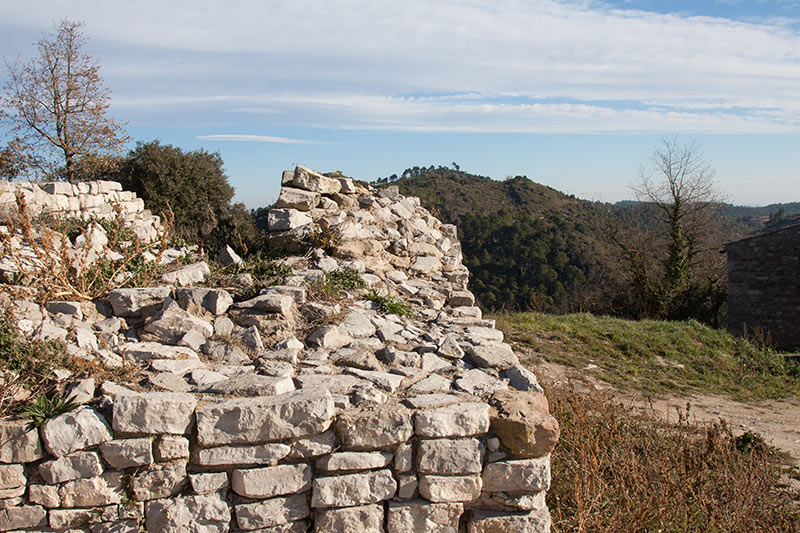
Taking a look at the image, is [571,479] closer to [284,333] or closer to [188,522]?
[284,333]

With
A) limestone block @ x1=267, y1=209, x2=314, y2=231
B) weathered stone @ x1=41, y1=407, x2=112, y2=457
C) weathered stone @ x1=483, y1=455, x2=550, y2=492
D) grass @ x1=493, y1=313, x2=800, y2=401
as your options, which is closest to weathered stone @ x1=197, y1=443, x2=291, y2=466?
weathered stone @ x1=41, y1=407, x2=112, y2=457

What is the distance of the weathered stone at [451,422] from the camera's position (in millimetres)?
2924

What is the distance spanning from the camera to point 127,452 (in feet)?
8.95

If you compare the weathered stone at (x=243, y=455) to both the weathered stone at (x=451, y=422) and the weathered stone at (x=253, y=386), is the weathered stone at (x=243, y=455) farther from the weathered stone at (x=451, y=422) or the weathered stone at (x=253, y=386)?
the weathered stone at (x=451, y=422)

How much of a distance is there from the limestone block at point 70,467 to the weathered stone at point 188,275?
197cm

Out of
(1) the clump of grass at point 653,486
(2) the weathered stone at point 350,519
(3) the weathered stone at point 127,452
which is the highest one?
(3) the weathered stone at point 127,452

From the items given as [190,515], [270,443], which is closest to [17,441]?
[190,515]

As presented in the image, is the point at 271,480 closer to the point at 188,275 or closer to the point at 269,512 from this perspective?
the point at 269,512

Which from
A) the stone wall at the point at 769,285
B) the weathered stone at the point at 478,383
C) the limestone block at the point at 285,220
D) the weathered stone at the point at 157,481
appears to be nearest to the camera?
the weathered stone at the point at 157,481

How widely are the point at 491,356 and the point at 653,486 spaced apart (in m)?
1.66

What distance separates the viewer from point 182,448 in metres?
2.77

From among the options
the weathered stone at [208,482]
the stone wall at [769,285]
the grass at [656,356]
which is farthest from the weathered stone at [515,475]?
the stone wall at [769,285]

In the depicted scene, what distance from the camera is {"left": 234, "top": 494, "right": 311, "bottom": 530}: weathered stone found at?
9.23 feet

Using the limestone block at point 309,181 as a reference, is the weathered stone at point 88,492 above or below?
below
